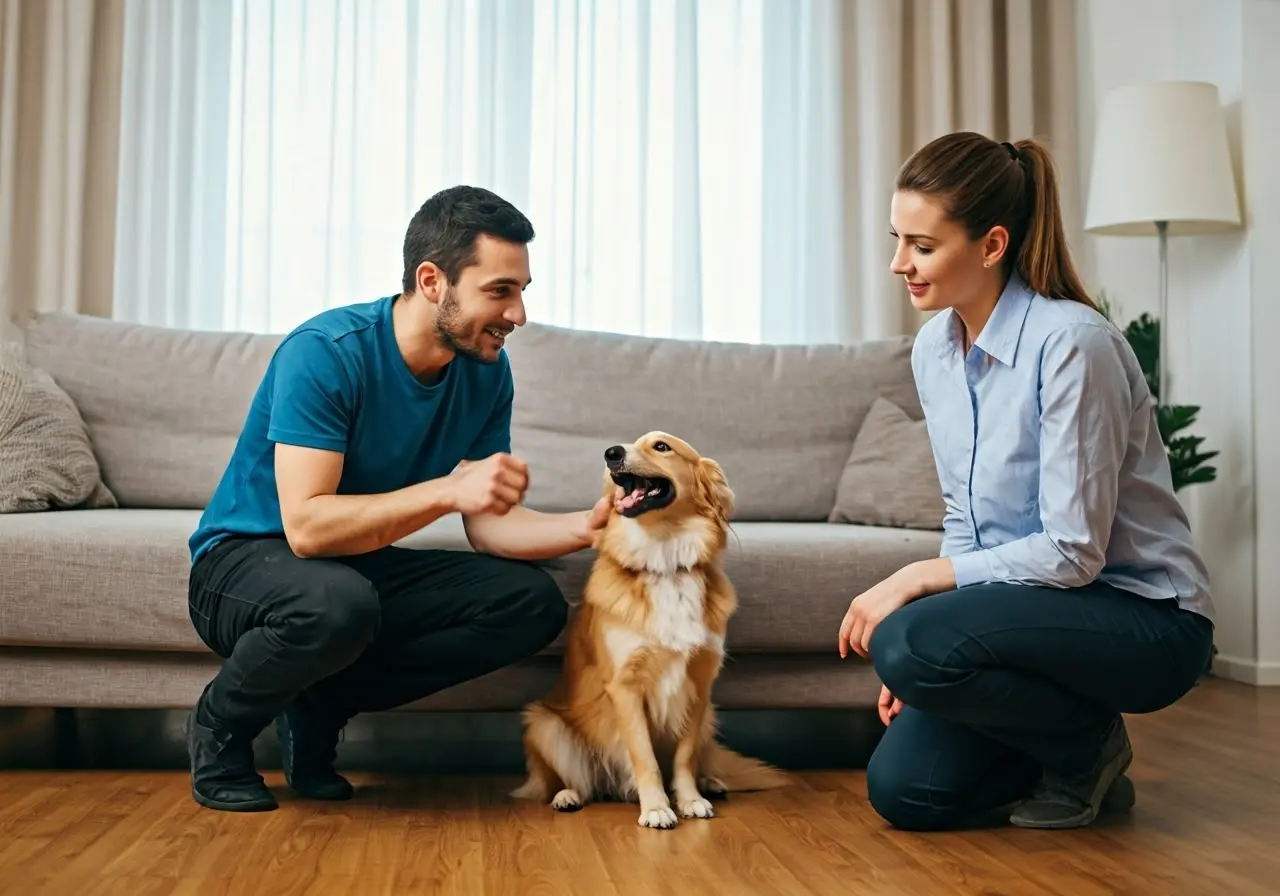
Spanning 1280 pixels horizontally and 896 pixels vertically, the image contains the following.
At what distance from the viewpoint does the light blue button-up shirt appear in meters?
1.75

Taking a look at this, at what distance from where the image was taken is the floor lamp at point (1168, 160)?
3475mm

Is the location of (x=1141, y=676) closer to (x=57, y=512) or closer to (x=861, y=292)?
(x=57, y=512)

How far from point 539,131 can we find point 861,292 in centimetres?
116

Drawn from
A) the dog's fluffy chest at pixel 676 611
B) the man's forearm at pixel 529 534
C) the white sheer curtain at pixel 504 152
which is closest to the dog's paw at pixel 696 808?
the dog's fluffy chest at pixel 676 611

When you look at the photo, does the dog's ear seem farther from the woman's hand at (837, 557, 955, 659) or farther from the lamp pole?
the lamp pole

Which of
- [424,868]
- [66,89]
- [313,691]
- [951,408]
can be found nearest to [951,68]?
[951,408]

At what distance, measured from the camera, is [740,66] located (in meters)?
4.11

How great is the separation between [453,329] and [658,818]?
33.5 inches

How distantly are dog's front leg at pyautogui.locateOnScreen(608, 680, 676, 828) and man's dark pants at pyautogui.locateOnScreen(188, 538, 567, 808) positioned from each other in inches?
7.8

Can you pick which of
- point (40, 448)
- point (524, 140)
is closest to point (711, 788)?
point (40, 448)

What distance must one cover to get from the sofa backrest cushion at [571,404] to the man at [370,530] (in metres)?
0.83

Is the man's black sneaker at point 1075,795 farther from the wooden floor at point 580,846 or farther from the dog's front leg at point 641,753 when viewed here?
the dog's front leg at point 641,753

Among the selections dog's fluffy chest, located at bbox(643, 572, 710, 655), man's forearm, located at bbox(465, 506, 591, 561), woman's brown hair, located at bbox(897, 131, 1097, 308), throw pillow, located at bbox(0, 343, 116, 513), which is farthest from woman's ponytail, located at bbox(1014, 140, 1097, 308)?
throw pillow, located at bbox(0, 343, 116, 513)

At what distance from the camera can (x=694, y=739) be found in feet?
6.91
